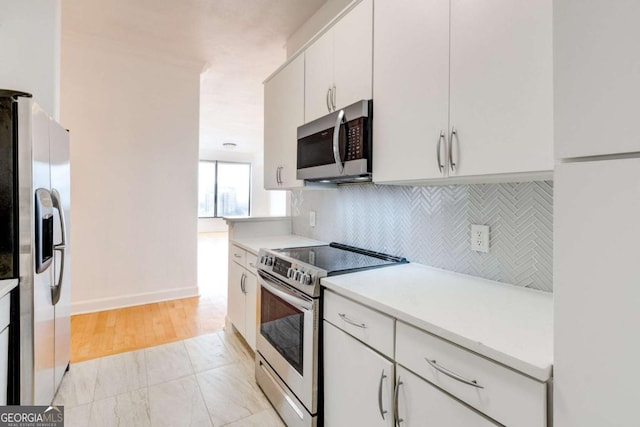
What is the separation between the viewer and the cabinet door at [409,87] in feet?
3.98

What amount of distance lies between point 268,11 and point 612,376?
306 centimetres

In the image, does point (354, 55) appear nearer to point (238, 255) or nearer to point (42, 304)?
point (238, 255)

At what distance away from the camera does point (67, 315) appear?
83.4 inches

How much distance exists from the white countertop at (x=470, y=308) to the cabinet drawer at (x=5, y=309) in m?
1.32

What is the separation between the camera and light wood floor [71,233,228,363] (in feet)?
8.40

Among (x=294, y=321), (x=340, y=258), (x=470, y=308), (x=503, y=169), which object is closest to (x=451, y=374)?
(x=470, y=308)

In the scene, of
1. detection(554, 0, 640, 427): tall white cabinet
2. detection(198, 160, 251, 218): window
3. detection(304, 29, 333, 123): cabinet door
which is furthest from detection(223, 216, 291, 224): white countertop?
detection(198, 160, 251, 218): window

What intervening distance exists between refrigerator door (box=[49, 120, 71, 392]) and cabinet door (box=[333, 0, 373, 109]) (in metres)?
1.61

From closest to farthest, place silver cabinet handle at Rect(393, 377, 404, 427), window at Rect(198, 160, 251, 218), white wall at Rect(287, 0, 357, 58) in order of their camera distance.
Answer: silver cabinet handle at Rect(393, 377, 404, 427), white wall at Rect(287, 0, 357, 58), window at Rect(198, 160, 251, 218)

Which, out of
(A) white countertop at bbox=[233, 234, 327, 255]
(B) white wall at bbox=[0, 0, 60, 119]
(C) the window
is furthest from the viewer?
(C) the window

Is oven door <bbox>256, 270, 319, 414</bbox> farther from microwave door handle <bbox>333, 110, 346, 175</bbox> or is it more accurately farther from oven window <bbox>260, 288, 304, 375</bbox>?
microwave door handle <bbox>333, 110, 346, 175</bbox>

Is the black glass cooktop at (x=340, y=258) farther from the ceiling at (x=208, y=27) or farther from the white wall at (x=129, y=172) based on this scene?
the white wall at (x=129, y=172)

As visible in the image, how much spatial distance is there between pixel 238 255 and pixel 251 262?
0.32 m

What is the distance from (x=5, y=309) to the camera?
4.25ft
